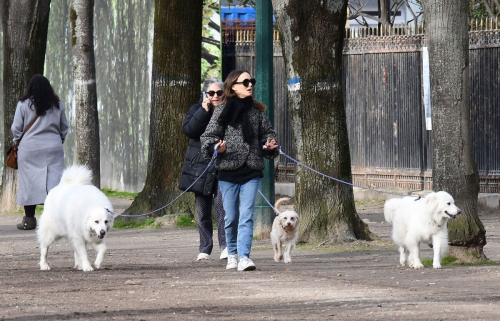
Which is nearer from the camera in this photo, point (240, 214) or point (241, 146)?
point (241, 146)

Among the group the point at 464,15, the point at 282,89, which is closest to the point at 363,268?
the point at 464,15

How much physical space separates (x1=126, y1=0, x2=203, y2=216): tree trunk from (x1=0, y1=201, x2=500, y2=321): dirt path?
8.88 feet

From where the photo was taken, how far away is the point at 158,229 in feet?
49.9

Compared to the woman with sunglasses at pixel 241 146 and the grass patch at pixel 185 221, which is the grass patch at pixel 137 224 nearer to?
the grass patch at pixel 185 221

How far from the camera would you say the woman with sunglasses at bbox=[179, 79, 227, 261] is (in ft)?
35.7

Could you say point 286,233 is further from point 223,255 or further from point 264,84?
point 264,84

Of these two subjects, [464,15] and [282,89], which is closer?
[464,15]

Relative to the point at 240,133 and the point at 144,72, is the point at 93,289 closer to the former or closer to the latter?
the point at 240,133

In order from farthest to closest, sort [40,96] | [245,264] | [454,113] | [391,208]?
[40,96] < [391,208] < [454,113] < [245,264]

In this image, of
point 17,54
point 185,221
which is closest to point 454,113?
point 185,221

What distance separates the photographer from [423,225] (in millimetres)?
10633

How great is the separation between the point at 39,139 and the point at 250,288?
6.31 meters

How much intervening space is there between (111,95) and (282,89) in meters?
4.22

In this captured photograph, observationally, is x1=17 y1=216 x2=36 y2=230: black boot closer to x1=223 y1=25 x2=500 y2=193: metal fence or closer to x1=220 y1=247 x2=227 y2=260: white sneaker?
x1=220 y1=247 x2=227 y2=260: white sneaker
